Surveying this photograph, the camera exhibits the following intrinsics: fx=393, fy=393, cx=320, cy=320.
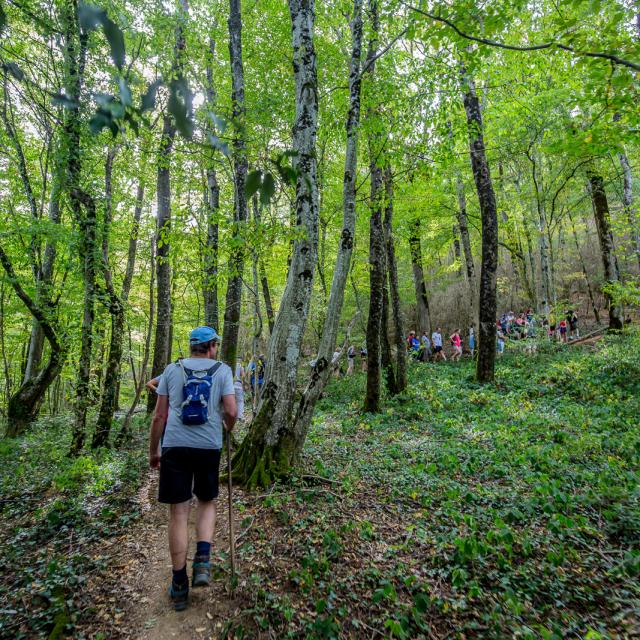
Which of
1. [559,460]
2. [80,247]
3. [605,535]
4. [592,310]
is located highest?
[592,310]

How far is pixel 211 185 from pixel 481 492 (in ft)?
31.7

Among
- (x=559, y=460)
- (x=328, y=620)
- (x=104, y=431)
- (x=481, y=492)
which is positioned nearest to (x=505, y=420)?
(x=559, y=460)

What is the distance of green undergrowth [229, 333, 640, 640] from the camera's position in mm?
3062

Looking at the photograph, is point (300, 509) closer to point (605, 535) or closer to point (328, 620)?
point (328, 620)

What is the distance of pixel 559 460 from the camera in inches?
229

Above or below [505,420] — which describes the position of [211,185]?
above

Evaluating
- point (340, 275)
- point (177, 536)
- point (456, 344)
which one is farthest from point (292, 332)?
point (456, 344)

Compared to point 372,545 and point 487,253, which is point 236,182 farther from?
point 487,253

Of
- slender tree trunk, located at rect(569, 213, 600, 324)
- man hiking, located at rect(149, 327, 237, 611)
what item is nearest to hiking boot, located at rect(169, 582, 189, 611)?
man hiking, located at rect(149, 327, 237, 611)

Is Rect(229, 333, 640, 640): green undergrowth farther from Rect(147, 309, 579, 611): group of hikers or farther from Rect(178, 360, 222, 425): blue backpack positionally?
Rect(178, 360, 222, 425): blue backpack

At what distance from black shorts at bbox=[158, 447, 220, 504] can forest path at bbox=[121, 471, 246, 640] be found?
778mm

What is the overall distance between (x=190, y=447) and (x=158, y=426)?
16.7 inches

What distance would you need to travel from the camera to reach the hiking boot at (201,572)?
11.0ft

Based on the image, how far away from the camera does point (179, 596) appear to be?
3.19 metres
